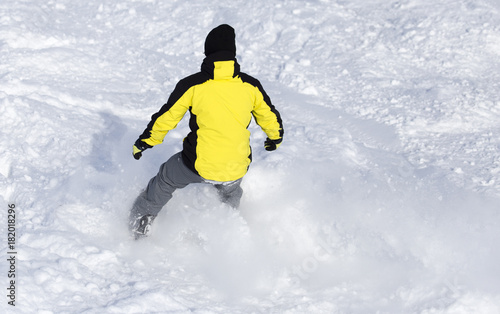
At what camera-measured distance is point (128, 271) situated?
3.17 meters

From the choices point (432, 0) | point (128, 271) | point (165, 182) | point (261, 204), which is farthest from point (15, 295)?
point (432, 0)

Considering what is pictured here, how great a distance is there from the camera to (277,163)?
441 cm

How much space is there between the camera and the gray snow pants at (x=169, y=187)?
3.26 meters

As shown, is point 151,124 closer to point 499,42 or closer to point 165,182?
point 165,182

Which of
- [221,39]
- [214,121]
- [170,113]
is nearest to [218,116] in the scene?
[214,121]

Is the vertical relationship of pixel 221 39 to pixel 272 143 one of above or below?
above

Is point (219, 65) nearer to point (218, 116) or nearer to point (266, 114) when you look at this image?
point (218, 116)

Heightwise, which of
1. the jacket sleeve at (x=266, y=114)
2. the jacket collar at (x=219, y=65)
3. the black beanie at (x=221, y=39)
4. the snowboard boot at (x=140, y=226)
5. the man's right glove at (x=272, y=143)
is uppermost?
the black beanie at (x=221, y=39)

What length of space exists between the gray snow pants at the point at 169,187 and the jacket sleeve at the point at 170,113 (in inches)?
10.3

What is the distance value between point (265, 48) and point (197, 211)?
3209mm

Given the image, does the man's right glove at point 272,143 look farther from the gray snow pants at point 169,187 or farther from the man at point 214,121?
the gray snow pants at point 169,187

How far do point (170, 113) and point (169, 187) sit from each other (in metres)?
0.69

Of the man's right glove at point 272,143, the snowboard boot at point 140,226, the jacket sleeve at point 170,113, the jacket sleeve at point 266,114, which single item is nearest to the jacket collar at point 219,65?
the jacket sleeve at point 170,113

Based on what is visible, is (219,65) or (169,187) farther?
(169,187)
